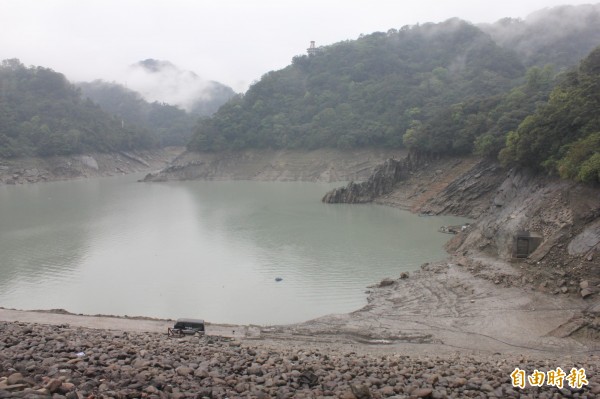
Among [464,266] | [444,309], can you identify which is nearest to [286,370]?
[444,309]

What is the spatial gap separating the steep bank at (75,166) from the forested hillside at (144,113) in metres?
9.42

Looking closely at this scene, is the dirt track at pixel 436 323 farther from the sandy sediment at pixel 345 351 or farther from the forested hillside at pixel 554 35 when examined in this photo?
the forested hillside at pixel 554 35

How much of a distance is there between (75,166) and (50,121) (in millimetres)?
11618

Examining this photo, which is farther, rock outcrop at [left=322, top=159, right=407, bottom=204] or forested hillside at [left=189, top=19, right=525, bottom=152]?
forested hillside at [left=189, top=19, right=525, bottom=152]

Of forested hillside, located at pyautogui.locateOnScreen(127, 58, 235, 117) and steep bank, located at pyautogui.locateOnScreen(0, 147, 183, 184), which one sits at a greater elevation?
forested hillside, located at pyautogui.locateOnScreen(127, 58, 235, 117)

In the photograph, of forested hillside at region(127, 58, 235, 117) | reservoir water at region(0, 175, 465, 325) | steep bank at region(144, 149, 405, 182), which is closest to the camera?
reservoir water at region(0, 175, 465, 325)

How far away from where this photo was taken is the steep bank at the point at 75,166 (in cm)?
6450

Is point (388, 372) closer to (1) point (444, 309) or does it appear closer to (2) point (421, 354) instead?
(2) point (421, 354)

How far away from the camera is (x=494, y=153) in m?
33.9

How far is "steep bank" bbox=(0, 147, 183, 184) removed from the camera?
64500 mm

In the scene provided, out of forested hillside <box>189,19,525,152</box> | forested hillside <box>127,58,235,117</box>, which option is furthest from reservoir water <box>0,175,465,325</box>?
forested hillside <box>127,58,235,117</box>

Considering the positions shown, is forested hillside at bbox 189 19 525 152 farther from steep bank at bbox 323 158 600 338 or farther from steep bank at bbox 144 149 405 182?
steep bank at bbox 323 158 600 338

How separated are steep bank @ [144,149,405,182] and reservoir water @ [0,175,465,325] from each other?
19180 mm

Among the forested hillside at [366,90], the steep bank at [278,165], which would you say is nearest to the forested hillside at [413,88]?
the forested hillside at [366,90]
